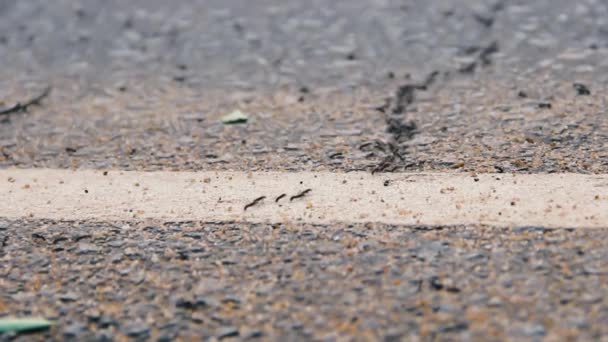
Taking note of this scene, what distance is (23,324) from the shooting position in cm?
265

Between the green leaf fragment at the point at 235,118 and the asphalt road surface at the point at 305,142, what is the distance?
0.05m

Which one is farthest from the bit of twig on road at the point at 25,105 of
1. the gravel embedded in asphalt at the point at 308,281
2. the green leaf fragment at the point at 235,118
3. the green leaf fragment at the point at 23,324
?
the green leaf fragment at the point at 23,324

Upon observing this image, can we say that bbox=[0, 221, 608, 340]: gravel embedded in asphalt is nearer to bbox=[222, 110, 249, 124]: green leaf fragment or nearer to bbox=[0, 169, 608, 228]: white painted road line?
bbox=[0, 169, 608, 228]: white painted road line

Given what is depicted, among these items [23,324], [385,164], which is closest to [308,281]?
[23,324]

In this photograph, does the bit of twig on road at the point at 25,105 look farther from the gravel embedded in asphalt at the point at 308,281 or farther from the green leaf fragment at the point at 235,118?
the gravel embedded in asphalt at the point at 308,281

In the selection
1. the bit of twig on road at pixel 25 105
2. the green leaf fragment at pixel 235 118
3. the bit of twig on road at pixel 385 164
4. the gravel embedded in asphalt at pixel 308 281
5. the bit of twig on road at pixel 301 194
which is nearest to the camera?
the gravel embedded in asphalt at pixel 308 281

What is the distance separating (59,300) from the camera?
110 inches

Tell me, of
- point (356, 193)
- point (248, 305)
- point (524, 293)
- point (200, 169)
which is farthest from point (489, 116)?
point (248, 305)

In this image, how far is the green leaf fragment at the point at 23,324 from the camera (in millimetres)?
2633

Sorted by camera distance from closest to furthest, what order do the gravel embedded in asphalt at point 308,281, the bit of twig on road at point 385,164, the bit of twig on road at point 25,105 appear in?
the gravel embedded in asphalt at point 308,281 → the bit of twig on road at point 385,164 → the bit of twig on road at point 25,105

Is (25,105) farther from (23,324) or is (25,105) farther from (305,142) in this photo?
(23,324)

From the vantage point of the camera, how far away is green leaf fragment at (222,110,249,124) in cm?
443

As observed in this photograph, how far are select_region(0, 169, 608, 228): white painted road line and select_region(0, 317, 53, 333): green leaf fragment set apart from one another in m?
0.76

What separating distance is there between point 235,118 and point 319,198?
1155mm
